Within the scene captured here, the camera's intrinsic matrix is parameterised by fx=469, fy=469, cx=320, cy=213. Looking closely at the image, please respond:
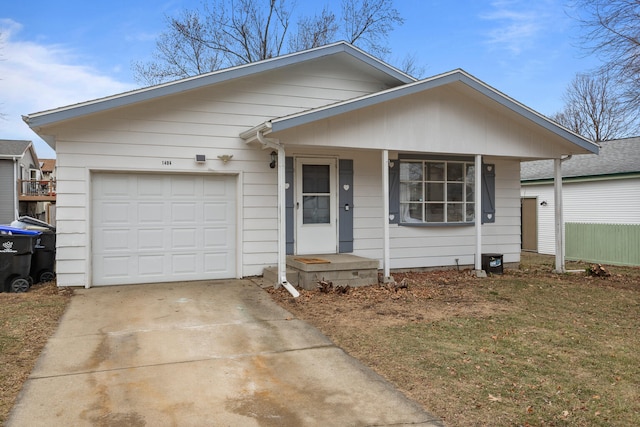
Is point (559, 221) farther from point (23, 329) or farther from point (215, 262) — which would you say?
point (23, 329)

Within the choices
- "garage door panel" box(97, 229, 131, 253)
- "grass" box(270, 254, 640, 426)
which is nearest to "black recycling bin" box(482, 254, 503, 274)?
"grass" box(270, 254, 640, 426)

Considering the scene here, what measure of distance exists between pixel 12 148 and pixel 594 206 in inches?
1149

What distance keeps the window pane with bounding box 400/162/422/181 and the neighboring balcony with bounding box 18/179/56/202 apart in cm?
2201

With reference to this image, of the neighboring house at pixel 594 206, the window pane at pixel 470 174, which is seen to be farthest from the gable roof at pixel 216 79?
the neighboring house at pixel 594 206

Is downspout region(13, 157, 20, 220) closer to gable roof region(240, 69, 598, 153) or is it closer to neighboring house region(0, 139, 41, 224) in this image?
neighboring house region(0, 139, 41, 224)

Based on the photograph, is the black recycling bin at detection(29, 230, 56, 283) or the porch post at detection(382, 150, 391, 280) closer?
the black recycling bin at detection(29, 230, 56, 283)

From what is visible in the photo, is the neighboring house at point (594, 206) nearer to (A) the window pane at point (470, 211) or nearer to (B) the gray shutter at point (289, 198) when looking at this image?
(A) the window pane at point (470, 211)

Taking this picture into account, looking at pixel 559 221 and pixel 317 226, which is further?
pixel 559 221

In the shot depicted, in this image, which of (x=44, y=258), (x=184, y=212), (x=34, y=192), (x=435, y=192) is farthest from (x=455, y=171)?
(x=34, y=192)

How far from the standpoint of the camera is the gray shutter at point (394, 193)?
10023 millimetres

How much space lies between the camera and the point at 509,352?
199 inches

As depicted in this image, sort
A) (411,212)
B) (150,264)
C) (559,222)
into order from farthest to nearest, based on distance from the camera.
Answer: (559,222), (411,212), (150,264)

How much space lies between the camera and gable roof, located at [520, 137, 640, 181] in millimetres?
15570

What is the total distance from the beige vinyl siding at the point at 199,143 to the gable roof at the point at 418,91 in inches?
25.3
